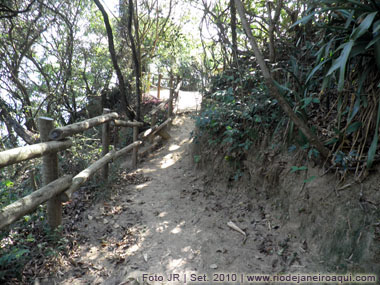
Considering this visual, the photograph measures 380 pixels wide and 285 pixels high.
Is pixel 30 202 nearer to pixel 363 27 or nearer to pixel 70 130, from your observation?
pixel 70 130

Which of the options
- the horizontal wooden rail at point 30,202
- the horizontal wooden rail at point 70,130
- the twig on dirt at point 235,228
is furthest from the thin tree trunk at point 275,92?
the horizontal wooden rail at point 30,202

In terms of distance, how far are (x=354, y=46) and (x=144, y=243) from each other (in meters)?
2.84

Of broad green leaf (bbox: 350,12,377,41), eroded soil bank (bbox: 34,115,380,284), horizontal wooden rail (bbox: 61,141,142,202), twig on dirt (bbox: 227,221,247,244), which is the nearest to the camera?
broad green leaf (bbox: 350,12,377,41)

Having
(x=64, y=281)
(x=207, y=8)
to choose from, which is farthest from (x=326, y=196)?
(x=207, y=8)

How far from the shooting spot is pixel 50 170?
8.23 feet

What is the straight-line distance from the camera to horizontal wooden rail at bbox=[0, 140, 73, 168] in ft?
5.77

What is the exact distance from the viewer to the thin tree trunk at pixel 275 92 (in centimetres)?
229

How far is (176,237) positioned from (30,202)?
1.64 meters

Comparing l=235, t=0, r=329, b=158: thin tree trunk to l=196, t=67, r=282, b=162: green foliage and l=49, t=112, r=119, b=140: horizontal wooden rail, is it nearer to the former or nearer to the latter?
l=196, t=67, r=282, b=162: green foliage

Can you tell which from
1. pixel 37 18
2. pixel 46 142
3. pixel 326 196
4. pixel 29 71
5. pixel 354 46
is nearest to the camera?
pixel 354 46

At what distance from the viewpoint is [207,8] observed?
12.6 ft

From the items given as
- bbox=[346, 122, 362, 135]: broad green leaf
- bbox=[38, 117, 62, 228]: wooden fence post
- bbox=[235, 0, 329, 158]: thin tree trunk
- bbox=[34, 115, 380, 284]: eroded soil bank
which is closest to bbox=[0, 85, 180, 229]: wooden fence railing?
bbox=[38, 117, 62, 228]: wooden fence post

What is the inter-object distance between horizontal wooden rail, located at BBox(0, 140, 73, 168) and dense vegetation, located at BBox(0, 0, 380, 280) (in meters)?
0.44

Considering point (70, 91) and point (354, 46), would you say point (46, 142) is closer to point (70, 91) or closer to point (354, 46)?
point (354, 46)
